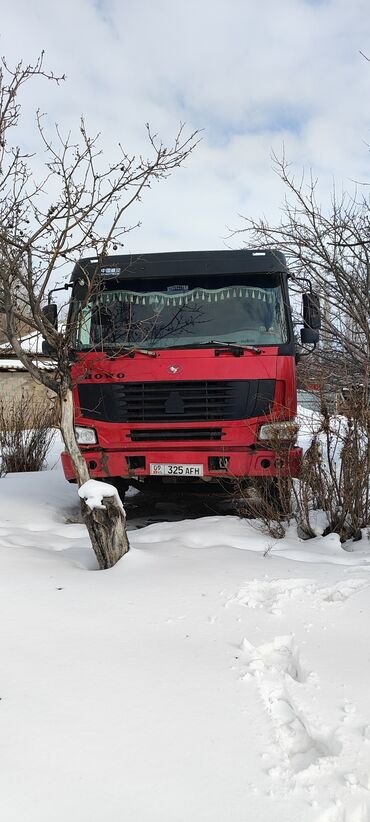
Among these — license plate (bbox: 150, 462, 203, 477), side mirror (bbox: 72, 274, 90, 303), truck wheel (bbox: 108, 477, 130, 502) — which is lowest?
truck wheel (bbox: 108, 477, 130, 502)

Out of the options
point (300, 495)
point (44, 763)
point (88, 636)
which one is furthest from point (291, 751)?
point (300, 495)

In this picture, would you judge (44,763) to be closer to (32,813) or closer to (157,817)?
(32,813)

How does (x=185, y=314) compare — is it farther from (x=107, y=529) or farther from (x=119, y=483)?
(x=107, y=529)

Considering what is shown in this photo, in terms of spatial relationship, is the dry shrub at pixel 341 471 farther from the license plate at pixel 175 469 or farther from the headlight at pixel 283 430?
the license plate at pixel 175 469

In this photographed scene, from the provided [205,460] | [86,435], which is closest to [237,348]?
[205,460]

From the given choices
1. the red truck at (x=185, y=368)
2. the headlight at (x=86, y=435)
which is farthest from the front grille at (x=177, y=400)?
the headlight at (x=86, y=435)

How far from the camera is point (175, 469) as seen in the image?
497 cm

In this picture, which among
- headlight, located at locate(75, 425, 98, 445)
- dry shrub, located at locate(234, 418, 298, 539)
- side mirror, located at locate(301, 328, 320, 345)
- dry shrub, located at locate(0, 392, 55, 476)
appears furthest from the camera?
dry shrub, located at locate(0, 392, 55, 476)

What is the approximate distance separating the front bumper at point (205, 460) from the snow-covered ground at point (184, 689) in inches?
51.8

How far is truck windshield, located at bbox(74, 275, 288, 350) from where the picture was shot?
5.16 metres

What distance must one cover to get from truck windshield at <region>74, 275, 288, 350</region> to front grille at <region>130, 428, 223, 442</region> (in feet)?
2.46

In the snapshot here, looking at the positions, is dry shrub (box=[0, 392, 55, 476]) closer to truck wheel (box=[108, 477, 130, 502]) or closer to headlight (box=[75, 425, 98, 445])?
truck wheel (box=[108, 477, 130, 502])

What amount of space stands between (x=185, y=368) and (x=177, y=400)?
283 mm

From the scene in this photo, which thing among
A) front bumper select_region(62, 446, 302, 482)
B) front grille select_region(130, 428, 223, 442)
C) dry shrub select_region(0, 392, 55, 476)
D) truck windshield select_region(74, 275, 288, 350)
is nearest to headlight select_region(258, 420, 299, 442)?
front bumper select_region(62, 446, 302, 482)
